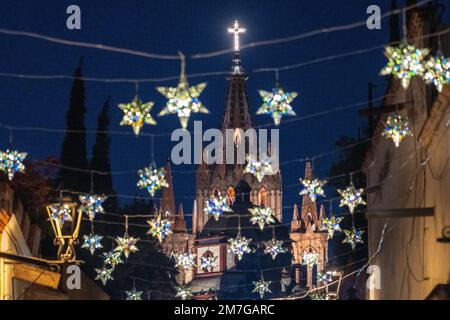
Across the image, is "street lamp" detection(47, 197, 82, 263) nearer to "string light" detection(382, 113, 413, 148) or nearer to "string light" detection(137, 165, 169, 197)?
"string light" detection(137, 165, 169, 197)

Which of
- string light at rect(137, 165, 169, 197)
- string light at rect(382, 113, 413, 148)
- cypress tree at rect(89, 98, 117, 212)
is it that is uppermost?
cypress tree at rect(89, 98, 117, 212)

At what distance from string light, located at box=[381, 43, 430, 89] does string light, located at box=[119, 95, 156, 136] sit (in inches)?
160

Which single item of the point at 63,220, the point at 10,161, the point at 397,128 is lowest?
the point at 63,220

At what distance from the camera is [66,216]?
70.6ft

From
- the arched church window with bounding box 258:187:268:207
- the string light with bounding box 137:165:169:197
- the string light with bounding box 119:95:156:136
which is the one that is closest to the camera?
the string light with bounding box 119:95:156:136

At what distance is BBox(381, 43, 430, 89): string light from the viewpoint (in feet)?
50.5

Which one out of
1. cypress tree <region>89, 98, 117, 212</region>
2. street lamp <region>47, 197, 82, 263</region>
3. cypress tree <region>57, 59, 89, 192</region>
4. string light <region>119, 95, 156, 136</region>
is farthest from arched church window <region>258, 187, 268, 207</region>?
string light <region>119, 95, 156, 136</region>

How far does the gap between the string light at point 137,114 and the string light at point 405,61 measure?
4061 mm

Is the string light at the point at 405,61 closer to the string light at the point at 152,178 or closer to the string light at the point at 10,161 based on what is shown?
the string light at the point at 152,178

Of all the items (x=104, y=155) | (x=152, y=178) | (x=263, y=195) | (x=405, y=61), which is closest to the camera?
(x=405, y=61)

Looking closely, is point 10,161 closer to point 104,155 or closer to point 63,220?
point 63,220

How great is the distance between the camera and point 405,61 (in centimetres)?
1545

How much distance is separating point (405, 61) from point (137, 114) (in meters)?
4.45

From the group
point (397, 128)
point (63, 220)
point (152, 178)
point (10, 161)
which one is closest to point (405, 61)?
point (397, 128)
